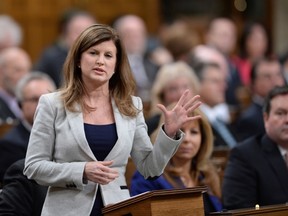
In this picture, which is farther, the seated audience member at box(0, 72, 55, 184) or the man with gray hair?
the man with gray hair

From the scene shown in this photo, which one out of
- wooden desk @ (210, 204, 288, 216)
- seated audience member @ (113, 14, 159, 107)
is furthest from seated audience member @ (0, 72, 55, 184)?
seated audience member @ (113, 14, 159, 107)

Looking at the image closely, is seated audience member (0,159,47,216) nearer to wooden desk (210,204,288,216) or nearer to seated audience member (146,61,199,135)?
wooden desk (210,204,288,216)

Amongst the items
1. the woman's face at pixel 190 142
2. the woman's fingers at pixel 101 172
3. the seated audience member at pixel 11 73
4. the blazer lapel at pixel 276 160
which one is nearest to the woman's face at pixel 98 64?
the woman's fingers at pixel 101 172

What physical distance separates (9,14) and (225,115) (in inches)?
162

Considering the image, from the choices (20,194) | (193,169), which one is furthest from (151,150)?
(193,169)

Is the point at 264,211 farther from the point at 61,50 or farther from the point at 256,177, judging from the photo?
the point at 61,50

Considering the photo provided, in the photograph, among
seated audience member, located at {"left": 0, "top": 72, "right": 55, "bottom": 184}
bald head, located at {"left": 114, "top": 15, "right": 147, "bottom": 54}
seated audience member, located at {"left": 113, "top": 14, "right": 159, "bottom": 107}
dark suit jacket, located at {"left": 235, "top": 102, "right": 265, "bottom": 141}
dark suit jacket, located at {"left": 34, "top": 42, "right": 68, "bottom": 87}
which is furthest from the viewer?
bald head, located at {"left": 114, "top": 15, "right": 147, "bottom": 54}

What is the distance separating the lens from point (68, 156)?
12.6ft

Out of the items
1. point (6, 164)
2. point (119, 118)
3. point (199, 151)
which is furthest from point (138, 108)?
point (6, 164)

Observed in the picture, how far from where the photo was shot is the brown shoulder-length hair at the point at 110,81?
388cm

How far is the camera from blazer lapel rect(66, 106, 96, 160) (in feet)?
12.5

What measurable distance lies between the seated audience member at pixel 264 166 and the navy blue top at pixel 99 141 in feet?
4.65

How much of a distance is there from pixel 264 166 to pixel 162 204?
164cm

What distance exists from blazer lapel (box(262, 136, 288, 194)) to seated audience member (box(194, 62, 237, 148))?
200cm
